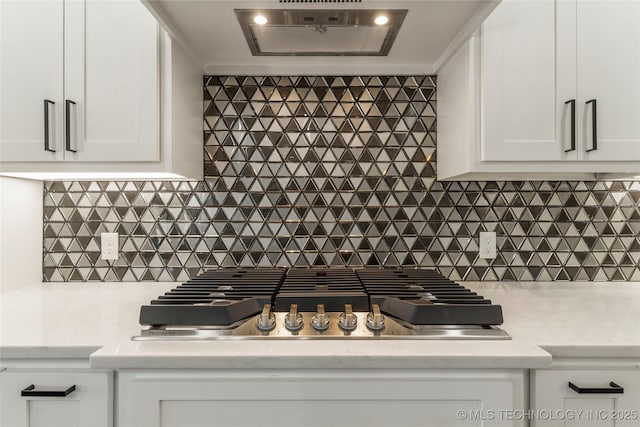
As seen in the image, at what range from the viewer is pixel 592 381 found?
942mm

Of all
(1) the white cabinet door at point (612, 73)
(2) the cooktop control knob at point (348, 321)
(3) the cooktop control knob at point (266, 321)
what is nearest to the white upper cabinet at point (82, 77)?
(3) the cooktop control knob at point (266, 321)

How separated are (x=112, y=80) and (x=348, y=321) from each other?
1.05 metres

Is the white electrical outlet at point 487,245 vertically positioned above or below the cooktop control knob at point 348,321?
above

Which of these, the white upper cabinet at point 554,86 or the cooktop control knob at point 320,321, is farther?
the white upper cabinet at point 554,86

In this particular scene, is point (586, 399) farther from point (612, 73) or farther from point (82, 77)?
point (82, 77)

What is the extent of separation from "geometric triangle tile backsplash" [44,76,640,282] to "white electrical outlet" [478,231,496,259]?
0.10 feet

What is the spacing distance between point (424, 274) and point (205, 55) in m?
1.16

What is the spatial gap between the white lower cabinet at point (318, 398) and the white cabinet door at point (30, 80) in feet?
2.83

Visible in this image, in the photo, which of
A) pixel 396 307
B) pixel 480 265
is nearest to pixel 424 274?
pixel 480 265

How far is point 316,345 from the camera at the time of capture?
930 millimetres

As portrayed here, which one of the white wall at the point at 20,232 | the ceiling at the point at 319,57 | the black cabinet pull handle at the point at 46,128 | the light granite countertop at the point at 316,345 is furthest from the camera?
the white wall at the point at 20,232

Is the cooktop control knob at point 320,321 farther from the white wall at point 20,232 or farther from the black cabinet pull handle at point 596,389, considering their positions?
the white wall at point 20,232

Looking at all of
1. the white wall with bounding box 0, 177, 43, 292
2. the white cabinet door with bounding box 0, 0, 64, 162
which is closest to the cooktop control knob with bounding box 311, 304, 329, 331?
the white cabinet door with bounding box 0, 0, 64, 162

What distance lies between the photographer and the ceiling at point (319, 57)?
46.1 inches
